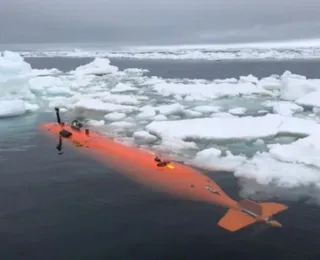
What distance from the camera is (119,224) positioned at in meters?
7.36

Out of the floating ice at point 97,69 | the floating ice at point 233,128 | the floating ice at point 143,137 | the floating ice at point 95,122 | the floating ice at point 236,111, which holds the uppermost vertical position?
the floating ice at point 233,128

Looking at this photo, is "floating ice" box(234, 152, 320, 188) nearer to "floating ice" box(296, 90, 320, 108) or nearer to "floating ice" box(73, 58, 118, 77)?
"floating ice" box(296, 90, 320, 108)

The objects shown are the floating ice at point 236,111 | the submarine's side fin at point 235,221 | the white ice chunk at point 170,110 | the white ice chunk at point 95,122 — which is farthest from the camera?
the floating ice at point 236,111

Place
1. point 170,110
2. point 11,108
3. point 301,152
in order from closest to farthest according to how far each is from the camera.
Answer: point 301,152
point 170,110
point 11,108

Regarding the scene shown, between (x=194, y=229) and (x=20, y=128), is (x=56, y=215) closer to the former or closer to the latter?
(x=194, y=229)

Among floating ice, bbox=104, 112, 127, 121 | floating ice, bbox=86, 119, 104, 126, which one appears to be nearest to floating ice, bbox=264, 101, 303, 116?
floating ice, bbox=104, 112, 127, 121

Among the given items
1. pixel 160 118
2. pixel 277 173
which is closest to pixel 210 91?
pixel 160 118

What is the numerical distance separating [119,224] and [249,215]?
2576 millimetres

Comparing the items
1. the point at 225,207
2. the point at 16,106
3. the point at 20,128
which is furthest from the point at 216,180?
the point at 16,106

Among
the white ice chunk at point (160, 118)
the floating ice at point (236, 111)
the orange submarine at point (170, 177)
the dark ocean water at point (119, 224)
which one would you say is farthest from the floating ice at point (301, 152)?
the floating ice at point (236, 111)

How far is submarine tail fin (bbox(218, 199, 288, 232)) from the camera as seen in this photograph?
23.4ft

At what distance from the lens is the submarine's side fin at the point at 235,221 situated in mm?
7082

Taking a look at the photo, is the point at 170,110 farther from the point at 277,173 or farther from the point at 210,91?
the point at 277,173

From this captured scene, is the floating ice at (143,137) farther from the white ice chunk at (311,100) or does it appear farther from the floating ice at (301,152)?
the white ice chunk at (311,100)
